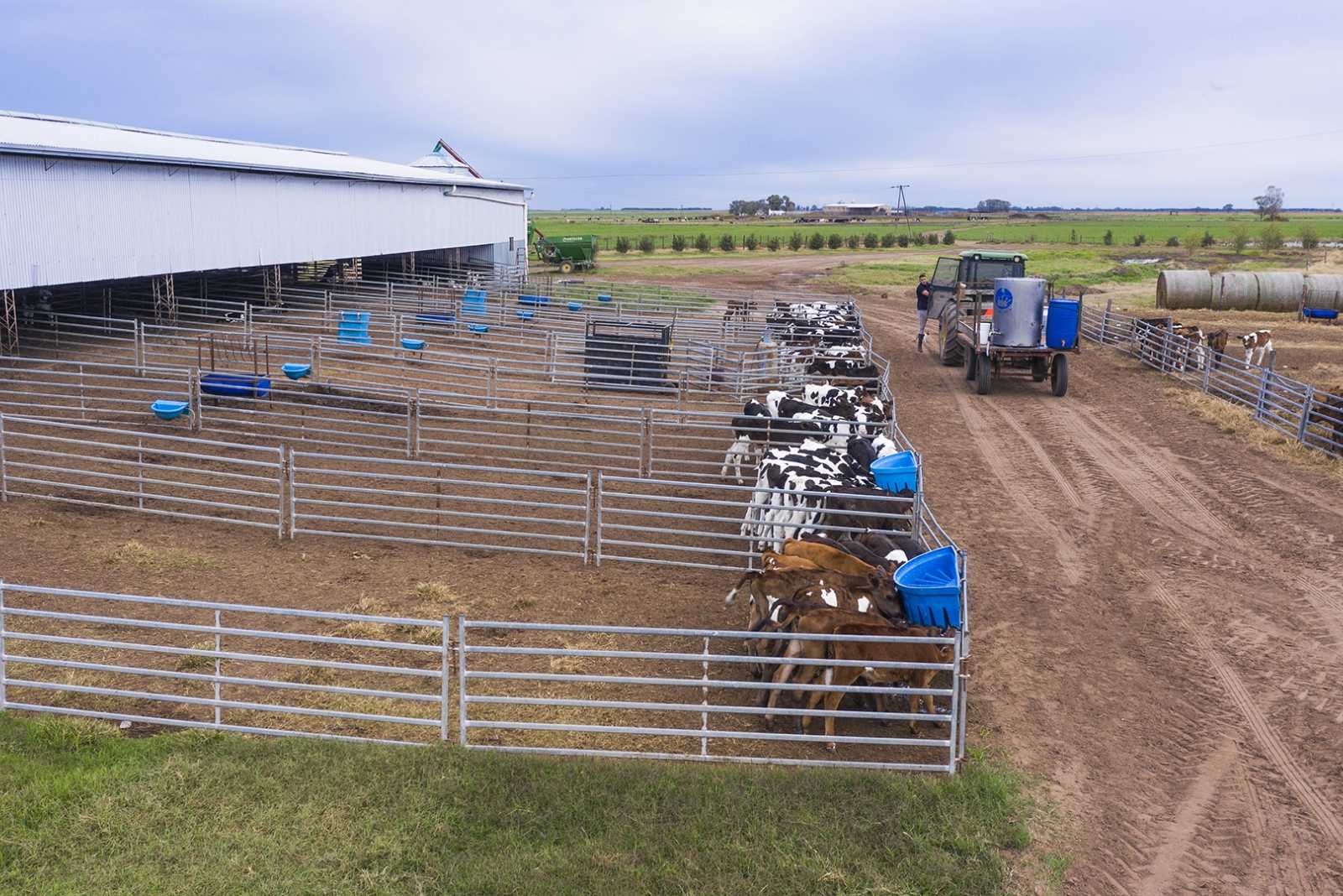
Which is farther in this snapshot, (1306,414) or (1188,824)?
(1306,414)

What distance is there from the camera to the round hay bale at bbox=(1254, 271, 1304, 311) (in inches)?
1571

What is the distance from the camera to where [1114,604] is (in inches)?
425

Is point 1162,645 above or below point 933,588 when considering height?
below

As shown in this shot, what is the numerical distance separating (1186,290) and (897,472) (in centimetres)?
3340

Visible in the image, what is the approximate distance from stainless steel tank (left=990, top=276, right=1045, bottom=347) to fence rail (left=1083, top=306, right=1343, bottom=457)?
13.5ft

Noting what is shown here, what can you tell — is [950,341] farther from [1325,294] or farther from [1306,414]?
[1325,294]

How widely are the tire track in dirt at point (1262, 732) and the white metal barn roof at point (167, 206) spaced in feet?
65.2

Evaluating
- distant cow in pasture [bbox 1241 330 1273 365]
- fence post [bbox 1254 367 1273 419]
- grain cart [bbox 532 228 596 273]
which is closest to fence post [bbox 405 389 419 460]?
fence post [bbox 1254 367 1273 419]

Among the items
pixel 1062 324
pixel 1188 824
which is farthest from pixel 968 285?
pixel 1188 824

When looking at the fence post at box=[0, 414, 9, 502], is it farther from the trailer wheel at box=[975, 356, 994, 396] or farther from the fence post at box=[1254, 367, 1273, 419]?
the fence post at box=[1254, 367, 1273, 419]

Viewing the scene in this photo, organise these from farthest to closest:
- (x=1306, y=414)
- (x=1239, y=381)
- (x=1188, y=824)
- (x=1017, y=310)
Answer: (x=1239, y=381) < (x=1017, y=310) < (x=1306, y=414) < (x=1188, y=824)

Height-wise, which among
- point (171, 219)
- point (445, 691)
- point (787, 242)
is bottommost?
point (445, 691)

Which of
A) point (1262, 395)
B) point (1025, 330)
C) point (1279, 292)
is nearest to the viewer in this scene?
point (1262, 395)

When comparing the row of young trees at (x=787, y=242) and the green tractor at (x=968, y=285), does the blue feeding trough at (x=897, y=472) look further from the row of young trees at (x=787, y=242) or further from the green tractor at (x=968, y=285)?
the row of young trees at (x=787, y=242)
